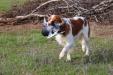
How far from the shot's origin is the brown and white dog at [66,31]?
34.0ft

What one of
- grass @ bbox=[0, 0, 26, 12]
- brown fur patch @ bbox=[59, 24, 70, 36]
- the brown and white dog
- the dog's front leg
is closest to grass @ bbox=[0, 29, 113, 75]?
the dog's front leg

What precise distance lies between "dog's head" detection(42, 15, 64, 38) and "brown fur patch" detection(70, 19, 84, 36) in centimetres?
77

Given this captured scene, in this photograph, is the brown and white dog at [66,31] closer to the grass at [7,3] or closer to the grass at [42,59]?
the grass at [42,59]

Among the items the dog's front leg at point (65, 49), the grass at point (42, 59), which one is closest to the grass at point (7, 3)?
the grass at point (42, 59)

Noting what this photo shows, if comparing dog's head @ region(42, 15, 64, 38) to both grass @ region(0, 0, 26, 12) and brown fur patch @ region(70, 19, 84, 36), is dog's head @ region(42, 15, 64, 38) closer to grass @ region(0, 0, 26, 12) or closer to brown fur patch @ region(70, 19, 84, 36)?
brown fur patch @ region(70, 19, 84, 36)

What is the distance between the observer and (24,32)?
52.2 ft

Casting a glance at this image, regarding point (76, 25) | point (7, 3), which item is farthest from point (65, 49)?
point (7, 3)

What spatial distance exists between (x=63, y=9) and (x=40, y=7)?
1.03 meters

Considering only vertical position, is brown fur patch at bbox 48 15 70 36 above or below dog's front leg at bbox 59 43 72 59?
above

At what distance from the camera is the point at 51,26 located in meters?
10.4

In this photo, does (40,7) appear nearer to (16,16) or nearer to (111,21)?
(16,16)

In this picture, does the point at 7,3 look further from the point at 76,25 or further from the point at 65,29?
the point at 65,29

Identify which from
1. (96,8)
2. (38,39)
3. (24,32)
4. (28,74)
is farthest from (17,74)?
(96,8)

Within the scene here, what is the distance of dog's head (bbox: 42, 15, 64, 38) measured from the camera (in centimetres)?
1023
